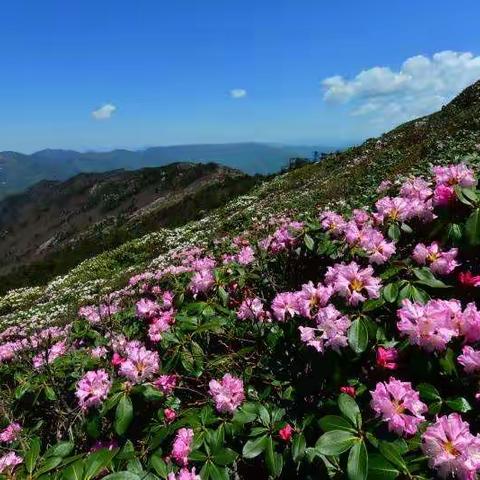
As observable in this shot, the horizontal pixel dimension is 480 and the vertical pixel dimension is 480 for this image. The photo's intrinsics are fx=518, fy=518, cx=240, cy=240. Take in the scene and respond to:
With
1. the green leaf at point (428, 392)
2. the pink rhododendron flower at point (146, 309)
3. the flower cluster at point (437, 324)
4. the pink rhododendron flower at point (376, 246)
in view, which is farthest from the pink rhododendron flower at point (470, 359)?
the pink rhododendron flower at point (146, 309)

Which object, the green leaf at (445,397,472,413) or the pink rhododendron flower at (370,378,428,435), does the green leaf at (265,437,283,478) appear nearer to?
the pink rhododendron flower at (370,378,428,435)

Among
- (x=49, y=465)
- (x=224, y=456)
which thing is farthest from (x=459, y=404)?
(x=49, y=465)

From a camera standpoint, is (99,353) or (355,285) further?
(99,353)

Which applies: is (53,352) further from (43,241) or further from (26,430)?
(43,241)

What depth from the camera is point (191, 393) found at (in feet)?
14.5

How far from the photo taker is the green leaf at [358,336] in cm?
324

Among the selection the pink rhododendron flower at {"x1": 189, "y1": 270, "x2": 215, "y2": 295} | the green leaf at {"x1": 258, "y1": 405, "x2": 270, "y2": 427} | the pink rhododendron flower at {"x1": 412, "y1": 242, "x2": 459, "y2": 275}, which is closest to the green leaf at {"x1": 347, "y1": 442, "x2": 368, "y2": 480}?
the green leaf at {"x1": 258, "y1": 405, "x2": 270, "y2": 427}

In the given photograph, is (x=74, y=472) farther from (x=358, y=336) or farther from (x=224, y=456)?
(x=358, y=336)

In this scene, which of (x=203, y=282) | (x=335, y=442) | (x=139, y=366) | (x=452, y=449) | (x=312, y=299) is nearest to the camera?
(x=452, y=449)

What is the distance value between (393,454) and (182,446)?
1.34 m

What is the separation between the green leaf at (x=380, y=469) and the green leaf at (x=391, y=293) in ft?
3.83

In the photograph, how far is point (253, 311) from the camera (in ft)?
16.3

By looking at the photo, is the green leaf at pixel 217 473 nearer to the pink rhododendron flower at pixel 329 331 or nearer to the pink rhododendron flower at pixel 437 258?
the pink rhododendron flower at pixel 329 331

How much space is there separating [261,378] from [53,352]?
2855mm
